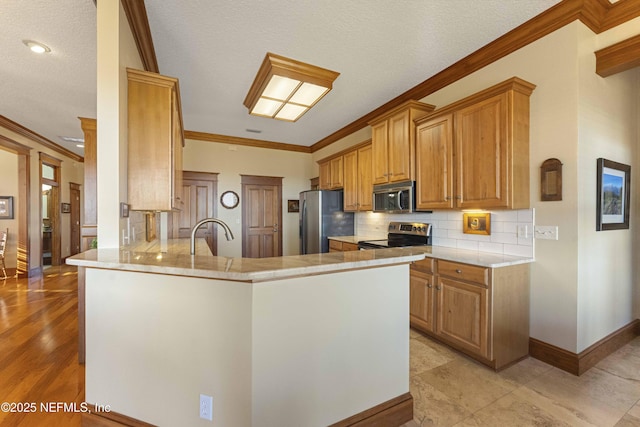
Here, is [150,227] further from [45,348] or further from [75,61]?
[75,61]

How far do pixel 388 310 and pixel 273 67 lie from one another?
8.21ft

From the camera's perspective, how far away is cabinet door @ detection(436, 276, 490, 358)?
2.19 metres

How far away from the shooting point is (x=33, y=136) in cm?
532

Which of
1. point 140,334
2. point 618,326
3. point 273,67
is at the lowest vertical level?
point 618,326

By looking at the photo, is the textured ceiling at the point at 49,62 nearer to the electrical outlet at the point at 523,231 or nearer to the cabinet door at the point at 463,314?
the cabinet door at the point at 463,314

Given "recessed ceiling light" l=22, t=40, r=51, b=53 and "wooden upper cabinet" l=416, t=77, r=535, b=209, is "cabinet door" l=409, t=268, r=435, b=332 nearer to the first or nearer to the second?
"wooden upper cabinet" l=416, t=77, r=535, b=209

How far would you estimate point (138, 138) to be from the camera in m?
2.08

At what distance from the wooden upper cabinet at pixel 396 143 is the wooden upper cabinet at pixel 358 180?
1.23 feet

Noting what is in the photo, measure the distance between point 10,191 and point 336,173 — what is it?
6.33 meters

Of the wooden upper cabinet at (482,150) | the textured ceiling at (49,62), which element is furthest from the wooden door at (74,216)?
the wooden upper cabinet at (482,150)

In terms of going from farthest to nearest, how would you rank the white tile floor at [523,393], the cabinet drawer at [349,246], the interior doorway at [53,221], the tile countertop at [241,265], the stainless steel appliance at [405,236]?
the interior doorway at [53,221], the cabinet drawer at [349,246], the stainless steel appliance at [405,236], the white tile floor at [523,393], the tile countertop at [241,265]

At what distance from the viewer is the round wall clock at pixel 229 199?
18.6ft

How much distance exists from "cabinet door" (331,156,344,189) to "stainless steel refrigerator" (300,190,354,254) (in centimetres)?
17

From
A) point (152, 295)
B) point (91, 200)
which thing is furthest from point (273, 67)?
point (91, 200)
